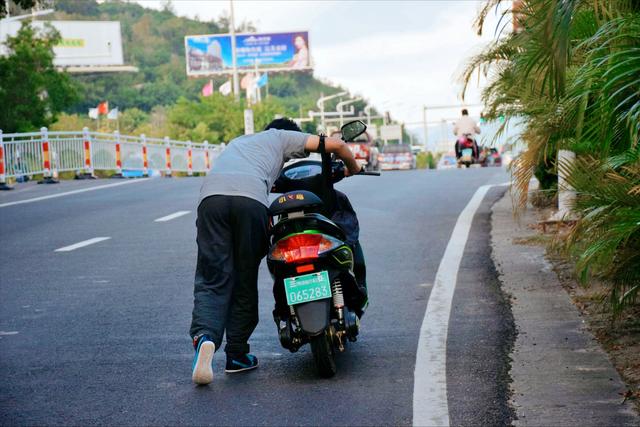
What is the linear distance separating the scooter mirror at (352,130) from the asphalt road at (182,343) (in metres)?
1.36

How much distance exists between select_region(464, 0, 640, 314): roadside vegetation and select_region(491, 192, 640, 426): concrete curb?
401 millimetres

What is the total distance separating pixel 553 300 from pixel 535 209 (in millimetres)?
7420

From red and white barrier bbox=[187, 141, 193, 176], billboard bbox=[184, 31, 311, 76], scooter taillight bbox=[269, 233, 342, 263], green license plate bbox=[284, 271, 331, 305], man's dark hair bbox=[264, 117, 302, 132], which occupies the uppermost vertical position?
billboard bbox=[184, 31, 311, 76]

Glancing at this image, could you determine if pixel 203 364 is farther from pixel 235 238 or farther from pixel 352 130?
pixel 352 130

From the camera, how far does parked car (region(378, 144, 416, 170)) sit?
73312mm

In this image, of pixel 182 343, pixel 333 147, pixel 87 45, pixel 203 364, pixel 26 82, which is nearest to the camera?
pixel 203 364

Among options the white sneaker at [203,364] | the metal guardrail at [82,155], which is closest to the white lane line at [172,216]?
the white sneaker at [203,364]

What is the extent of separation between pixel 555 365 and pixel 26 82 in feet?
147

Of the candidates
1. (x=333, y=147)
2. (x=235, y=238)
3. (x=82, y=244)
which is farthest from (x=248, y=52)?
(x=235, y=238)

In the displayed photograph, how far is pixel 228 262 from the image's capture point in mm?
6871

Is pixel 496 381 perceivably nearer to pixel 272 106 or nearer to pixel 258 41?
pixel 272 106

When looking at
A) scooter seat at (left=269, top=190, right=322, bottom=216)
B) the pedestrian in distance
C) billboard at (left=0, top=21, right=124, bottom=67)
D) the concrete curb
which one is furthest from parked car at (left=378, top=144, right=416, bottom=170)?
scooter seat at (left=269, top=190, right=322, bottom=216)

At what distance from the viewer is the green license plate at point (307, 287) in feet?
21.3

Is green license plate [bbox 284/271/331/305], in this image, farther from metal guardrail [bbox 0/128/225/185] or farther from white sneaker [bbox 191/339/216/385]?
metal guardrail [bbox 0/128/225/185]
